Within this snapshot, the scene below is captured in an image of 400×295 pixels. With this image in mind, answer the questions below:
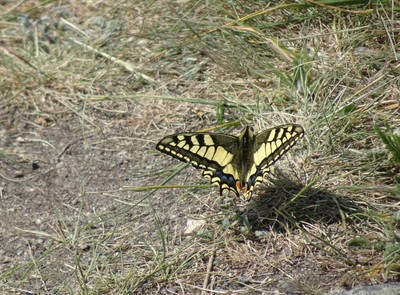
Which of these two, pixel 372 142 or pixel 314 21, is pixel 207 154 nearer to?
pixel 372 142

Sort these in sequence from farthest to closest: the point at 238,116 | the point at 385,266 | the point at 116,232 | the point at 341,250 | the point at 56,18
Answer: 1. the point at 56,18
2. the point at 238,116
3. the point at 116,232
4. the point at 341,250
5. the point at 385,266

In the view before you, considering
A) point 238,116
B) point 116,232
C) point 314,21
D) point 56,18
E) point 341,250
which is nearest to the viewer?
point 341,250

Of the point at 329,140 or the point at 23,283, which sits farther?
the point at 329,140

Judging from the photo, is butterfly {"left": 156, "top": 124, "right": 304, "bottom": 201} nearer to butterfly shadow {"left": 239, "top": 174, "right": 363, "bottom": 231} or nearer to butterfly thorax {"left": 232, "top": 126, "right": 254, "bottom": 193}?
butterfly thorax {"left": 232, "top": 126, "right": 254, "bottom": 193}

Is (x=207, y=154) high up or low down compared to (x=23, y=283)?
up

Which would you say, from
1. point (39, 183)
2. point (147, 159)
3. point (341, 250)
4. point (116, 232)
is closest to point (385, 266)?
point (341, 250)

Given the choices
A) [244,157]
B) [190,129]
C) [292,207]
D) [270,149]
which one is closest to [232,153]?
[244,157]
